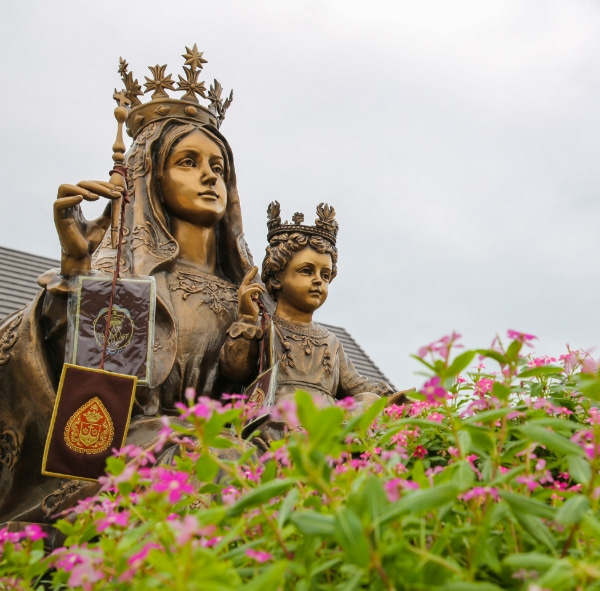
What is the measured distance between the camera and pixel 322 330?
4.74m

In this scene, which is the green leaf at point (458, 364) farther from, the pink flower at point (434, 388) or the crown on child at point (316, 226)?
the crown on child at point (316, 226)

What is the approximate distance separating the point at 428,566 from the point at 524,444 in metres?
0.47

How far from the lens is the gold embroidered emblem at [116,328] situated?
12.4ft

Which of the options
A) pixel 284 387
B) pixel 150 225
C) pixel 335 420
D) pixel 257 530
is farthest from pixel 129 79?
pixel 335 420

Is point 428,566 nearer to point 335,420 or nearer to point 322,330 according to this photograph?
point 335,420

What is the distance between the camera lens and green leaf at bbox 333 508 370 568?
118cm

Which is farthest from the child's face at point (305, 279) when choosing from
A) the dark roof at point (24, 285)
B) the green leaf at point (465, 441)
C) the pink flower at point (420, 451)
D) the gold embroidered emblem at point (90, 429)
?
the dark roof at point (24, 285)

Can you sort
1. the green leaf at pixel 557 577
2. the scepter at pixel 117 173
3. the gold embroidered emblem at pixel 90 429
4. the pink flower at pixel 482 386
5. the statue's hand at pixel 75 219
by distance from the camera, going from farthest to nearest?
the scepter at pixel 117 173 → the statue's hand at pixel 75 219 → the gold embroidered emblem at pixel 90 429 → the pink flower at pixel 482 386 → the green leaf at pixel 557 577

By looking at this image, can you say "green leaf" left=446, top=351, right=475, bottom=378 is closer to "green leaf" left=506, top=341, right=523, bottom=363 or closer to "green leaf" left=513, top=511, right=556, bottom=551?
"green leaf" left=506, top=341, right=523, bottom=363

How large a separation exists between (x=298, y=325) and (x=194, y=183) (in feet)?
3.13

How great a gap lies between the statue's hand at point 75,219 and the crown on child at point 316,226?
1039mm

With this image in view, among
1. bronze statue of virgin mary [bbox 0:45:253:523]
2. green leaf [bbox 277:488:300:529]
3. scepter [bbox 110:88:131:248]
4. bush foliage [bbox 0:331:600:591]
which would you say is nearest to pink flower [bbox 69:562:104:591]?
bush foliage [bbox 0:331:600:591]

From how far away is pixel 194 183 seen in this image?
4660 millimetres

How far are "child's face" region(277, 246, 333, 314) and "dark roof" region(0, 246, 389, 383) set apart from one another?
773 centimetres
